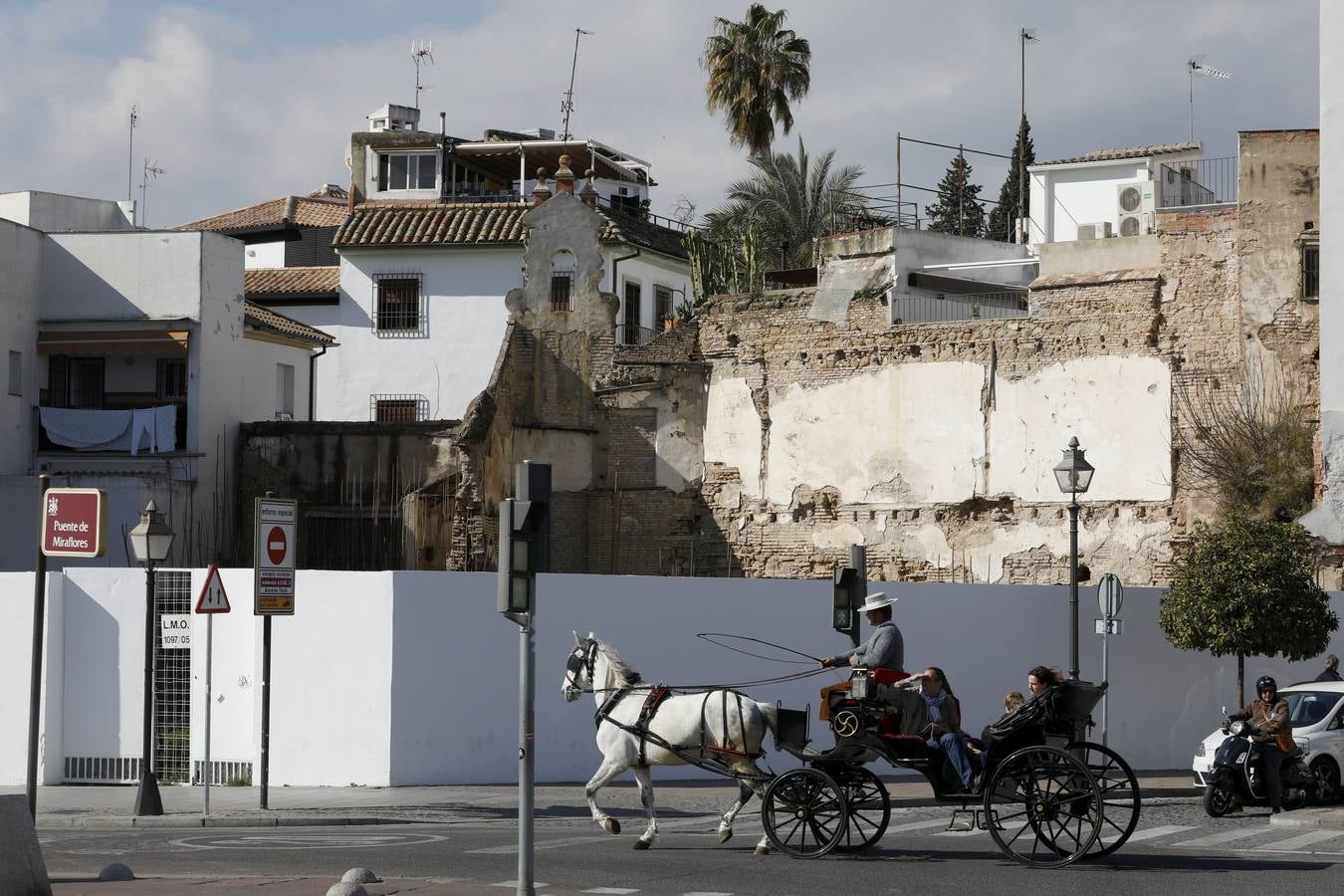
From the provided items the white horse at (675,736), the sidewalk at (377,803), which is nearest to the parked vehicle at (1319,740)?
the sidewalk at (377,803)

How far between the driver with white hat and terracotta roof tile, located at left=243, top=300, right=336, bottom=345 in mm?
26669

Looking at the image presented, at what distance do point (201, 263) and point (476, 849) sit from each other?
73.2 feet

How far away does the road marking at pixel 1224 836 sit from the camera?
1592 centimetres

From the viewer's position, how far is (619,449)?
3600 cm

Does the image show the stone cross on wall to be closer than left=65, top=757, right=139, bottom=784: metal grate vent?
No

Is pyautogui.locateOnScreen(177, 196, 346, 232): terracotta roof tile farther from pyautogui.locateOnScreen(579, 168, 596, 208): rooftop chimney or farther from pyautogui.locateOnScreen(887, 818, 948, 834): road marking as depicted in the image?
pyautogui.locateOnScreen(887, 818, 948, 834): road marking

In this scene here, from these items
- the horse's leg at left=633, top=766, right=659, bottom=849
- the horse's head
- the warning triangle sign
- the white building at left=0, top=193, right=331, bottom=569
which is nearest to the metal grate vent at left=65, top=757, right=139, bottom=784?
the warning triangle sign

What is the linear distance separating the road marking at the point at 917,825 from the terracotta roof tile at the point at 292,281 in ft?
118

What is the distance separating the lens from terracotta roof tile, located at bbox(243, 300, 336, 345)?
131ft

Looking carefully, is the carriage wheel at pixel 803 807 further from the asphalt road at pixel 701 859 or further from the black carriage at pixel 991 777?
the asphalt road at pixel 701 859

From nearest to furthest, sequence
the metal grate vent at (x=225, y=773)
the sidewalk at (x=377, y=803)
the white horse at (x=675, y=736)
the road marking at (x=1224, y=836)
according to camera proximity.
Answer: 1. the white horse at (x=675, y=736)
2. the road marking at (x=1224, y=836)
3. the sidewalk at (x=377, y=803)
4. the metal grate vent at (x=225, y=773)

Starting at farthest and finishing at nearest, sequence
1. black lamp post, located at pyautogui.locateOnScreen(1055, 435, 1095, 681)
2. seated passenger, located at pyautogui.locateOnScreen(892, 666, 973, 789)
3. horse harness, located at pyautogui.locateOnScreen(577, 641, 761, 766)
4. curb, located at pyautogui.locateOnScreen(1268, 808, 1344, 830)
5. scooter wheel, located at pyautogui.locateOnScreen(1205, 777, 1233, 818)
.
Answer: black lamp post, located at pyautogui.locateOnScreen(1055, 435, 1095, 681), scooter wheel, located at pyautogui.locateOnScreen(1205, 777, 1233, 818), curb, located at pyautogui.locateOnScreen(1268, 808, 1344, 830), horse harness, located at pyautogui.locateOnScreen(577, 641, 761, 766), seated passenger, located at pyautogui.locateOnScreen(892, 666, 973, 789)

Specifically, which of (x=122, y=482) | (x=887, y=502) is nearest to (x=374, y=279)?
(x=122, y=482)

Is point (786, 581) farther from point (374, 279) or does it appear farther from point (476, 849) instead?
point (374, 279)
